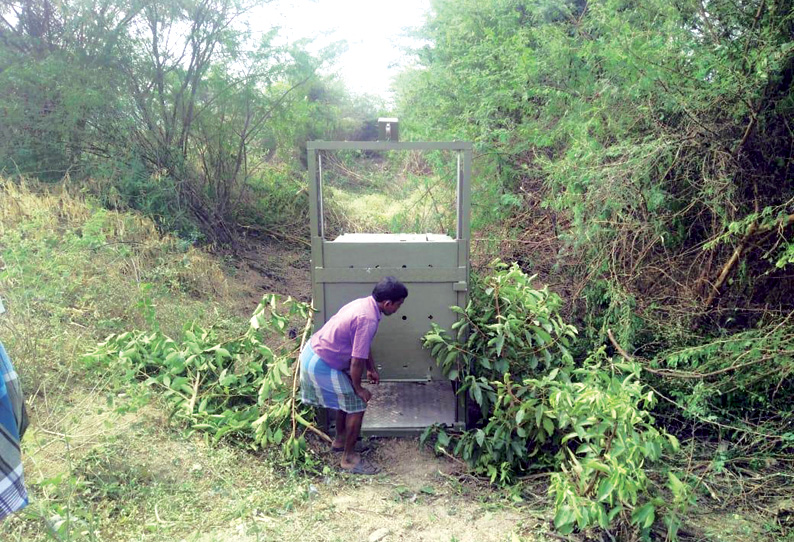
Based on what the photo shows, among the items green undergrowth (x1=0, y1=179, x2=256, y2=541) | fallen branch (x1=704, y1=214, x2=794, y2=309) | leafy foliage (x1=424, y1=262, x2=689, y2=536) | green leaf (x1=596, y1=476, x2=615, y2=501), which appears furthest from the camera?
fallen branch (x1=704, y1=214, x2=794, y2=309)

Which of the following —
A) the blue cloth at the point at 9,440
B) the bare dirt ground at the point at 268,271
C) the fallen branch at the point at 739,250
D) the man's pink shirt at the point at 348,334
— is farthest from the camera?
the bare dirt ground at the point at 268,271

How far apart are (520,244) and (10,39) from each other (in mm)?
7787

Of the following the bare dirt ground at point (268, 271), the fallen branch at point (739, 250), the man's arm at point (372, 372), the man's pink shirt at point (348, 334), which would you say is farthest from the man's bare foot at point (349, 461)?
the bare dirt ground at point (268, 271)

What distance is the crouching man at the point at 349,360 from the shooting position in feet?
13.4

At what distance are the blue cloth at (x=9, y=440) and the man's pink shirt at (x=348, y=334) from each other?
2.11 meters

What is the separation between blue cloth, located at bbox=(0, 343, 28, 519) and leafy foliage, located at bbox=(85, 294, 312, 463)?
80.3 inches

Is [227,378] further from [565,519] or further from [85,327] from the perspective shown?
[565,519]

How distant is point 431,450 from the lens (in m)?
4.64

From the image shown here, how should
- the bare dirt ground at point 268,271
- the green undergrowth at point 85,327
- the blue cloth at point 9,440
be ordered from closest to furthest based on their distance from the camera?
the blue cloth at point 9,440
the green undergrowth at point 85,327
the bare dirt ground at point 268,271

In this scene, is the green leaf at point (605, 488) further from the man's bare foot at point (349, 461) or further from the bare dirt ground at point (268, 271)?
the bare dirt ground at point (268, 271)

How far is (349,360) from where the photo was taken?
4223mm

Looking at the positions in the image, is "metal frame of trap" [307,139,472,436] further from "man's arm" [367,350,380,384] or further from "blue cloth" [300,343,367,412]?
"blue cloth" [300,343,367,412]

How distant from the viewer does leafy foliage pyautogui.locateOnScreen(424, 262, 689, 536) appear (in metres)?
3.14

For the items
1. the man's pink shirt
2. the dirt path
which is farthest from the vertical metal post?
the dirt path
